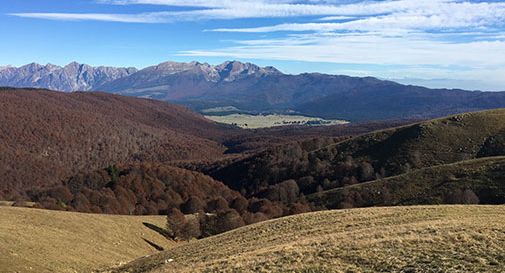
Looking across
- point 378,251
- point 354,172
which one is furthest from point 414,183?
point 378,251

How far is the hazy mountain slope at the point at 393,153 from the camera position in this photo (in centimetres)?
12069

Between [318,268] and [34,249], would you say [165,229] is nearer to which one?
[34,249]

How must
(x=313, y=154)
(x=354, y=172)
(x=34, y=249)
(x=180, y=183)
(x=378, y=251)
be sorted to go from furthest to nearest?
(x=313, y=154)
(x=180, y=183)
(x=354, y=172)
(x=34, y=249)
(x=378, y=251)

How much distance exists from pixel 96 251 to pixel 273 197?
77.5 m

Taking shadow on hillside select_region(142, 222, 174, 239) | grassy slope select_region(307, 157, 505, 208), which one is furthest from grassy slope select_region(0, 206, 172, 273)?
grassy slope select_region(307, 157, 505, 208)

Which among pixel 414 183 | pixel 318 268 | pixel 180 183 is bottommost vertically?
pixel 180 183

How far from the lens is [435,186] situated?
8225 centimetres

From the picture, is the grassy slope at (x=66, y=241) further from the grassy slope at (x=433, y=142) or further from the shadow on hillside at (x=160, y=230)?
the grassy slope at (x=433, y=142)

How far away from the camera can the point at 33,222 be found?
47969mm

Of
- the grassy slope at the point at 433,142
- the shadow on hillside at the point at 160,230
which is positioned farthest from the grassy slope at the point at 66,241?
the grassy slope at the point at 433,142

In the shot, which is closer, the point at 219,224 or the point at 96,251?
the point at 96,251

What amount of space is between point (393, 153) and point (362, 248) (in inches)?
4482

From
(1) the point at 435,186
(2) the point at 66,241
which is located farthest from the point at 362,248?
(1) the point at 435,186

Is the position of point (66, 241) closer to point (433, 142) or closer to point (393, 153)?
point (393, 153)
